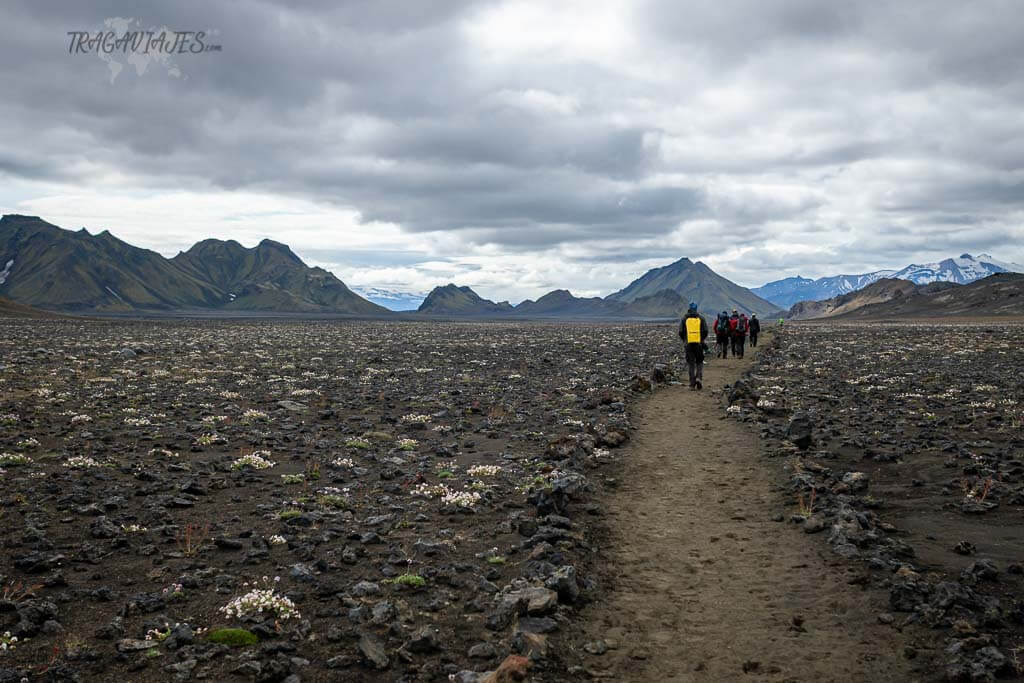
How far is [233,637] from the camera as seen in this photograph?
779cm

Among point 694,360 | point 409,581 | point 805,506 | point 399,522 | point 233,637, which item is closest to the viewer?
point 233,637

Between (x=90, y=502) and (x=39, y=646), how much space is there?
569 cm

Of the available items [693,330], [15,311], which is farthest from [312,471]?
[15,311]

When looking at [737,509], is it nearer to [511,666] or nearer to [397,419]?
[511,666]

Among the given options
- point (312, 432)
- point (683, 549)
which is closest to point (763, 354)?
point (312, 432)

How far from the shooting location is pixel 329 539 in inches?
440

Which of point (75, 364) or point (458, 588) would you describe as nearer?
point (458, 588)

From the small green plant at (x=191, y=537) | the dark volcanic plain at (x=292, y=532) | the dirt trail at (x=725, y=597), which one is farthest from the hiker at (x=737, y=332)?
the small green plant at (x=191, y=537)

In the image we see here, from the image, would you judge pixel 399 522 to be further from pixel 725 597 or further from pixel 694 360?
pixel 694 360

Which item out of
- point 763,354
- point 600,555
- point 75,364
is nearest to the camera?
point 600,555

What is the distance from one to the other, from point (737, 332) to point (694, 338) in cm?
1833

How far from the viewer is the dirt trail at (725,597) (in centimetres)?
740

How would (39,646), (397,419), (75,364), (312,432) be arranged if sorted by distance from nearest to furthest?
1. (39,646)
2. (312,432)
3. (397,419)
4. (75,364)

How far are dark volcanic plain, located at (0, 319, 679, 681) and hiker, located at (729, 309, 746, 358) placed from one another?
71.9 feet
